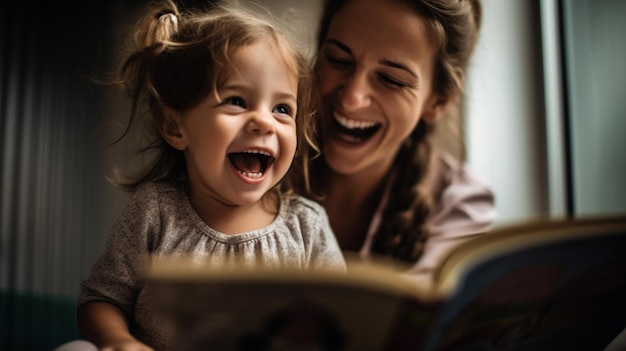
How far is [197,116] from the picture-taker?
93cm

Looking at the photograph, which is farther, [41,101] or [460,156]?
[460,156]

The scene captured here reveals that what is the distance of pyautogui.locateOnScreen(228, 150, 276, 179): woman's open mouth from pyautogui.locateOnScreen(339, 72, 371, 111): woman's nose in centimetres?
25

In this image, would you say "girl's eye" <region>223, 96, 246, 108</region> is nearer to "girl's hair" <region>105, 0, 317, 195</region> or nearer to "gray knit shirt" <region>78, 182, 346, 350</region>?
"girl's hair" <region>105, 0, 317, 195</region>

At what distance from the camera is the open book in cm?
54

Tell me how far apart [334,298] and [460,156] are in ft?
3.38

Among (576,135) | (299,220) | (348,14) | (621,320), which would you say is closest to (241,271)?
(299,220)

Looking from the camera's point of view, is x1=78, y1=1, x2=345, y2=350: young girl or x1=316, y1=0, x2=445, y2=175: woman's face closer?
x1=78, y1=1, x2=345, y2=350: young girl

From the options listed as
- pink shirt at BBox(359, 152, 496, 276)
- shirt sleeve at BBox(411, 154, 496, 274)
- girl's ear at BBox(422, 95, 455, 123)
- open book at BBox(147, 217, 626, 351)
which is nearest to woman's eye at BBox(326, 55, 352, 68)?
girl's ear at BBox(422, 95, 455, 123)

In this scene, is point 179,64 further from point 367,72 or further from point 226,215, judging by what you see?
point 367,72

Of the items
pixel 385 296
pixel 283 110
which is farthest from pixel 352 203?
pixel 385 296

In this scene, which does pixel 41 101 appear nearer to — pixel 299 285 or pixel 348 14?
pixel 348 14

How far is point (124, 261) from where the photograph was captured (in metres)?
0.93

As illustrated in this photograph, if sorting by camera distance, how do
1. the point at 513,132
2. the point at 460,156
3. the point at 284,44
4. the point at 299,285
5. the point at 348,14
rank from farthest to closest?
the point at 513,132 < the point at 460,156 < the point at 348,14 < the point at 284,44 < the point at 299,285

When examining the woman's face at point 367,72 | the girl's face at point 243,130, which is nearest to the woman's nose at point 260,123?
the girl's face at point 243,130
